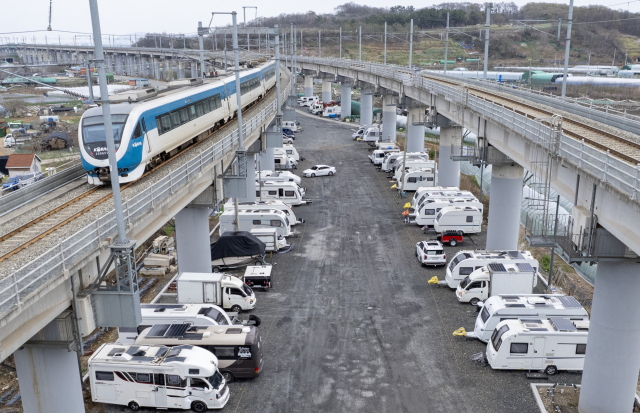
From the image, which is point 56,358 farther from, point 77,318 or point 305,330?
point 305,330

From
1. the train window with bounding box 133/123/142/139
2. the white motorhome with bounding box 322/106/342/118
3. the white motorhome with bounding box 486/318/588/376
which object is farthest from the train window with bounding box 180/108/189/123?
the white motorhome with bounding box 322/106/342/118

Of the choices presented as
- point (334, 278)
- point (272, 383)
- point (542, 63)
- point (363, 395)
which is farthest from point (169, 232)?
point (542, 63)

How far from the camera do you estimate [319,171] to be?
189 feet

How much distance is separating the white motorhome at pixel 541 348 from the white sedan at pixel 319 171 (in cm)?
3722

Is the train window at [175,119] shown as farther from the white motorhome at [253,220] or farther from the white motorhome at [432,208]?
the white motorhome at [432,208]

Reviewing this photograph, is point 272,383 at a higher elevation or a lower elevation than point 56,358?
lower

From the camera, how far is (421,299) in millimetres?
28609

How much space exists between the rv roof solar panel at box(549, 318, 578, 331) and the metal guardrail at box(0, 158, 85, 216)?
791 inches

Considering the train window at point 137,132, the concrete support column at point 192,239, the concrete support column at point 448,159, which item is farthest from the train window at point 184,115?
the concrete support column at point 448,159

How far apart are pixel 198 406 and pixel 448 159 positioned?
33446 millimetres

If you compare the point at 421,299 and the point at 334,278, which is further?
the point at 334,278

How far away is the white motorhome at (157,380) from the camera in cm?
1898

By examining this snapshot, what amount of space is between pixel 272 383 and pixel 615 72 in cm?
10619

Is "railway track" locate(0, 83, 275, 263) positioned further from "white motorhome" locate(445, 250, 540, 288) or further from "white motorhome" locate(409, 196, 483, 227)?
"white motorhome" locate(409, 196, 483, 227)
